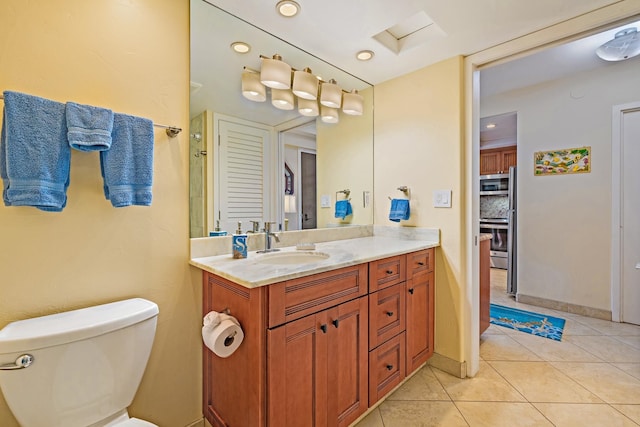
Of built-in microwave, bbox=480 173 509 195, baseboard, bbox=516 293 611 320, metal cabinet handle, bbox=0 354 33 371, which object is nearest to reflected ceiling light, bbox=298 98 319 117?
metal cabinet handle, bbox=0 354 33 371

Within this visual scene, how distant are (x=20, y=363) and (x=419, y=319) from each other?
1.88m

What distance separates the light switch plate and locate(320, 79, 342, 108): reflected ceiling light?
1010 mm

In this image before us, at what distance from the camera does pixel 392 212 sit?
87.4 inches

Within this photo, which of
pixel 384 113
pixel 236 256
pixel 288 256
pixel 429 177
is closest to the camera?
pixel 236 256

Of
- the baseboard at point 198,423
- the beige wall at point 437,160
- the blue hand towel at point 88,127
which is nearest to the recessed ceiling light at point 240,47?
the blue hand towel at point 88,127

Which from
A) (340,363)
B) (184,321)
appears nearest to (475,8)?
(340,363)

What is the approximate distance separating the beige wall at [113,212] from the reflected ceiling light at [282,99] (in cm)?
59

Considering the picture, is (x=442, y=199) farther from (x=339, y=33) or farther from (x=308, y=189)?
(x=339, y=33)

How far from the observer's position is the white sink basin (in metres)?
1.63

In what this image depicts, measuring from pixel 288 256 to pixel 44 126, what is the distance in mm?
1166

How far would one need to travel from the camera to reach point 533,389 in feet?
5.88

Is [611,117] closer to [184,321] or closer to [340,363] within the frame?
[340,363]

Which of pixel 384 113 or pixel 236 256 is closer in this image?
pixel 236 256

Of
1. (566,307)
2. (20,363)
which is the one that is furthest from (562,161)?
(20,363)
